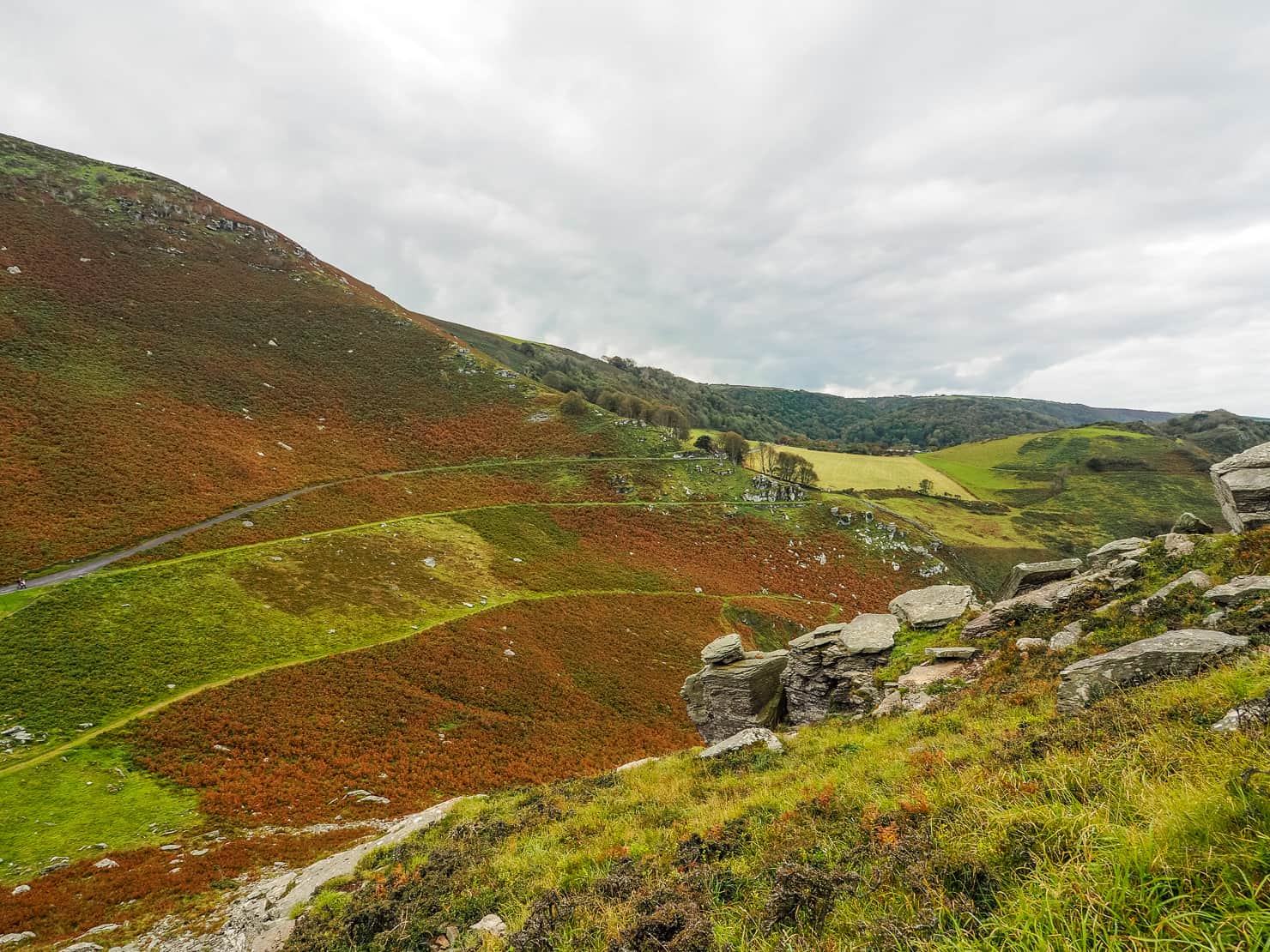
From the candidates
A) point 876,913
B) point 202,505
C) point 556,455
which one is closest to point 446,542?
point 202,505

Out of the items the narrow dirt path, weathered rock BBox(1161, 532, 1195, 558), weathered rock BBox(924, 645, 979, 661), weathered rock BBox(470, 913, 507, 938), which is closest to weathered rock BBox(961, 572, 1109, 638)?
weathered rock BBox(924, 645, 979, 661)

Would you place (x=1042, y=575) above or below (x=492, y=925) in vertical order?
above

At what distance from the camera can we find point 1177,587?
1302cm

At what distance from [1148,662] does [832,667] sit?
11.3 meters

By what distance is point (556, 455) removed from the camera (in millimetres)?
71375

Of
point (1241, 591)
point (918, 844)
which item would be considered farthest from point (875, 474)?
point (918, 844)

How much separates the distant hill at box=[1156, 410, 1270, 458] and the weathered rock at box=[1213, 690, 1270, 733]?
22744 cm

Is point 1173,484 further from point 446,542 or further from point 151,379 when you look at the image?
point 151,379

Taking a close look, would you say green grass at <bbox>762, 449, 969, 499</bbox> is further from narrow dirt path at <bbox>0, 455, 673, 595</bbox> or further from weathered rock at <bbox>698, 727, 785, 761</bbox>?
weathered rock at <bbox>698, 727, 785, 761</bbox>

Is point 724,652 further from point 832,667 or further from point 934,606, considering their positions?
point 934,606

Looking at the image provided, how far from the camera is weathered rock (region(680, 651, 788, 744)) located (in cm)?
2103

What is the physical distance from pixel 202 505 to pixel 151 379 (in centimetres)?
2378

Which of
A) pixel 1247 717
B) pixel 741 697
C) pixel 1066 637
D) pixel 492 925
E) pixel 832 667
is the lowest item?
pixel 741 697

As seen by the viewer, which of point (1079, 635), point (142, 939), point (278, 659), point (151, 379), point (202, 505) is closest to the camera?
point (142, 939)
